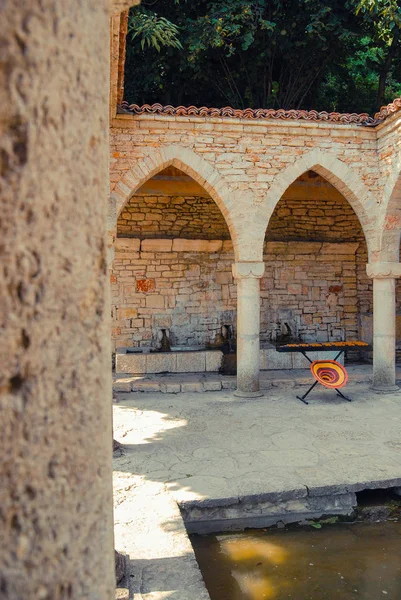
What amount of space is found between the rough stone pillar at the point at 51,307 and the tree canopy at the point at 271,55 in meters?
9.70

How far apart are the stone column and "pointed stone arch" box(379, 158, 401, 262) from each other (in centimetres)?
21

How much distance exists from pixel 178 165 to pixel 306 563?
5976 mm

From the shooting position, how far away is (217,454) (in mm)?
5035

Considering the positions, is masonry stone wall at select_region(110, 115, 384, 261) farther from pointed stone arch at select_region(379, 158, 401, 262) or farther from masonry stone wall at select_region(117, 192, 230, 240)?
masonry stone wall at select_region(117, 192, 230, 240)

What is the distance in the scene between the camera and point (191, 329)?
1018 cm

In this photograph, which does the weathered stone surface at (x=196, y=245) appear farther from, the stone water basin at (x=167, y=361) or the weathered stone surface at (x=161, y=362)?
the weathered stone surface at (x=161, y=362)

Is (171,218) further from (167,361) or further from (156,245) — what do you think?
(167,361)

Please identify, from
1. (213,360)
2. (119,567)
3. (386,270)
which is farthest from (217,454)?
(386,270)

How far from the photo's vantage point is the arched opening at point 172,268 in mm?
9891

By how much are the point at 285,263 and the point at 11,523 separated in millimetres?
10194

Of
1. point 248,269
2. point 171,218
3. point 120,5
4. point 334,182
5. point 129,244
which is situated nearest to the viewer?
point 120,5

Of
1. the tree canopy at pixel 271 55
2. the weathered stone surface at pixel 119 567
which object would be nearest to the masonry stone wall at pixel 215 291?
the tree canopy at pixel 271 55

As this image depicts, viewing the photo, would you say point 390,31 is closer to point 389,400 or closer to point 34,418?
point 389,400

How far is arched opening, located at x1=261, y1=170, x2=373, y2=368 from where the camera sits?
10539 millimetres
